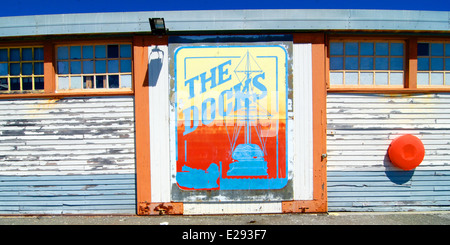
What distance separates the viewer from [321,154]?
5.71 meters

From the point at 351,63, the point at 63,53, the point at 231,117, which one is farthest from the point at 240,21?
the point at 63,53

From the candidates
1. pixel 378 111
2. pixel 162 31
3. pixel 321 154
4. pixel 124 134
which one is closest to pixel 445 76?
pixel 378 111

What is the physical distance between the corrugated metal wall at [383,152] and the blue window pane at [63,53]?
5.46 m

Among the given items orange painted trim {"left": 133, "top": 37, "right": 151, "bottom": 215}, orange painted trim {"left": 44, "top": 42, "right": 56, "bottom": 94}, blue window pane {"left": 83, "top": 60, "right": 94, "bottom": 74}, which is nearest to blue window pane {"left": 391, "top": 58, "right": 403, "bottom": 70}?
orange painted trim {"left": 133, "top": 37, "right": 151, "bottom": 215}

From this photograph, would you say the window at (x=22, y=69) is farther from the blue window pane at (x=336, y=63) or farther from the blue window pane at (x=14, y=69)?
the blue window pane at (x=336, y=63)

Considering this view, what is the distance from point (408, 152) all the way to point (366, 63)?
1946 millimetres

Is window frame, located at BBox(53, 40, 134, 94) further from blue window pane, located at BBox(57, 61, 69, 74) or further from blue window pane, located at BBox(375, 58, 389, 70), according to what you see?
blue window pane, located at BBox(375, 58, 389, 70)

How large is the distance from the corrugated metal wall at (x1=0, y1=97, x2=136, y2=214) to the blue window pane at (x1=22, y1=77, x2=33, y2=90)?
376 millimetres

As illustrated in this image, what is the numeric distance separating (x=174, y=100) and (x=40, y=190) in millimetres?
3274

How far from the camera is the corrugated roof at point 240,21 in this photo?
5.56m

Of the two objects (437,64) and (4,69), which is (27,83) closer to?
(4,69)

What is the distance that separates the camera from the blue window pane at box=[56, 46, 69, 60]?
5.94m
